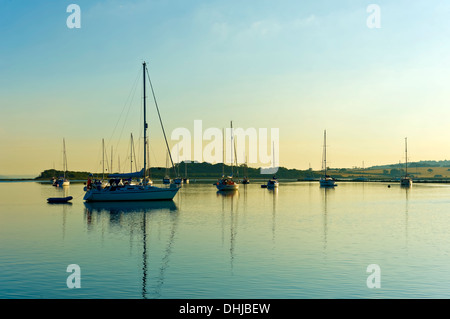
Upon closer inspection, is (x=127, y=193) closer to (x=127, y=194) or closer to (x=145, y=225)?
(x=127, y=194)

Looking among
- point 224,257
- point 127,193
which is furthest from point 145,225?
point 127,193

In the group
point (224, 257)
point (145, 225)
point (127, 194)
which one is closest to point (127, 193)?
point (127, 194)

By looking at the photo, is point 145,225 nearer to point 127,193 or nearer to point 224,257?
point 224,257

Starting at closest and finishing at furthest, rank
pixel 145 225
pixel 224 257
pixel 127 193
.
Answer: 1. pixel 224 257
2. pixel 145 225
3. pixel 127 193

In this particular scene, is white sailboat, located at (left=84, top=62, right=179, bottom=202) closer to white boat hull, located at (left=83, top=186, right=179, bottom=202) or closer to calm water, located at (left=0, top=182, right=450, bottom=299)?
white boat hull, located at (left=83, top=186, right=179, bottom=202)

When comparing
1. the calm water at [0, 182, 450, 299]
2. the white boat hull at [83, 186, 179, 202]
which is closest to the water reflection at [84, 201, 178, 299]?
the calm water at [0, 182, 450, 299]

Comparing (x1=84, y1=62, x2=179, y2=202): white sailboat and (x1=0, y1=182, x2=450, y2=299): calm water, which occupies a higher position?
(x1=84, y1=62, x2=179, y2=202): white sailboat

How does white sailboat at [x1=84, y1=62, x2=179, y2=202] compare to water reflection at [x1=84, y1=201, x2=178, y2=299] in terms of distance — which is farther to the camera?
white sailboat at [x1=84, y1=62, x2=179, y2=202]

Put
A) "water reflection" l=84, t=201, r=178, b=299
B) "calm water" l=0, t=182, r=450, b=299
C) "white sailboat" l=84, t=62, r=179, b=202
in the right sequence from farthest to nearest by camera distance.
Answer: "white sailboat" l=84, t=62, r=179, b=202 < "water reflection" l=84, t=201, r=178, b=299 < "calm water" l=0, t=182, r=450, b=299

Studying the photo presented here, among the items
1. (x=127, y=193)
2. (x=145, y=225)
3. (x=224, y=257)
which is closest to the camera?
(x=224, y=257)

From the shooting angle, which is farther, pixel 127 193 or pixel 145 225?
pixel 127 193

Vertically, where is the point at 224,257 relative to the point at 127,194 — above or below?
below
